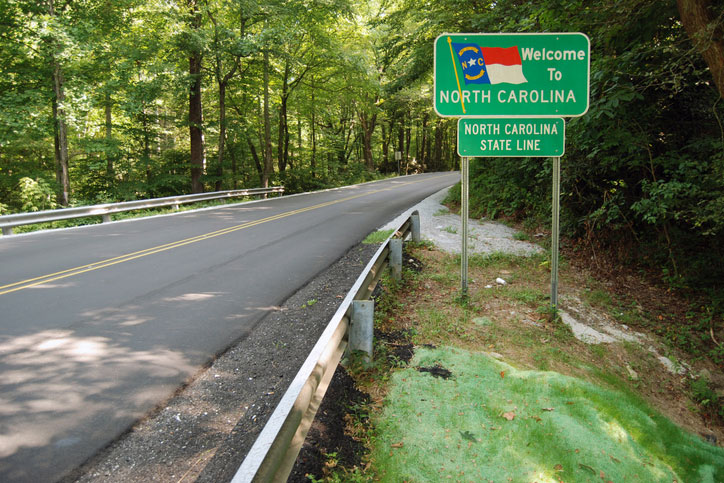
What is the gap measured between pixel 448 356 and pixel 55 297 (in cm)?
581

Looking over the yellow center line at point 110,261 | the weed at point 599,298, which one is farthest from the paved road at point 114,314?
the weed at point 599,298

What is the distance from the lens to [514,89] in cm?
566

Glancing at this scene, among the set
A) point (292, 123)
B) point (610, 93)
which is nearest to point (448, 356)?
point (610, 93)

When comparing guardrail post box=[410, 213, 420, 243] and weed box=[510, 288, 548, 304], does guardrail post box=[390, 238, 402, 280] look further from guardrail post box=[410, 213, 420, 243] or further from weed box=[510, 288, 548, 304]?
guardrail post box=[410, 213, 420, 243]

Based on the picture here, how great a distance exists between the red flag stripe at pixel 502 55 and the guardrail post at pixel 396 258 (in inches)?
115

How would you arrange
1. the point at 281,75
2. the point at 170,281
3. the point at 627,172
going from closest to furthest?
the point at 170,281, the point at 627,172, the point at 281,75

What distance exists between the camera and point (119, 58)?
18750 mm

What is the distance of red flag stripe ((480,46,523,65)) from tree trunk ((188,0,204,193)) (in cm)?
1761

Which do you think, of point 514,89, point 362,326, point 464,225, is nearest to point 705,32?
point 514,89

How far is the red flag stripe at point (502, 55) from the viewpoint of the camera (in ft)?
18.3

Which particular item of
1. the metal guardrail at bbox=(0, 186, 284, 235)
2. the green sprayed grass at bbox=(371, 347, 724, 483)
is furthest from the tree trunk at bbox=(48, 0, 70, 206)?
the green sprayed grass at bbox=(371, 347, 724, 483)

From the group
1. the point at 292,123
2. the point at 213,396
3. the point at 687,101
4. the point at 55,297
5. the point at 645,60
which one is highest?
the point at 292,123

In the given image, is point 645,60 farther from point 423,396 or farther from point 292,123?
point 292,123

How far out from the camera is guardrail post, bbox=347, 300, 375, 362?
3.89m
